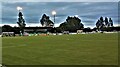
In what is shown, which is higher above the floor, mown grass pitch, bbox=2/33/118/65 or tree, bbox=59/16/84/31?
tree, bbox=59/16/84/31

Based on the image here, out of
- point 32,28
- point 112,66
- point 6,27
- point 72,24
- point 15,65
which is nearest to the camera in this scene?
point 112,66

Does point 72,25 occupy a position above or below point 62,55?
above

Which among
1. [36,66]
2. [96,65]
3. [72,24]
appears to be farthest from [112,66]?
[72,24]

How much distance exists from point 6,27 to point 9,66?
131 meters

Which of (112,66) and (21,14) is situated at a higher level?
(21,14)

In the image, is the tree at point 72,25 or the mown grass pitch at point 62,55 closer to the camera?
the mown grass pitch at point 62,55

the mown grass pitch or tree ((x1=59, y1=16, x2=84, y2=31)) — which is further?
tree ((x1=59, y1=16, x2=84, y2=31))

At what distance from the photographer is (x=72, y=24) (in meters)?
190

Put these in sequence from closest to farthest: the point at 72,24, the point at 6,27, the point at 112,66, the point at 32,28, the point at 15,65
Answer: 1. the point at 112,66
2. the point at 15,65
3. the point at 6,27
4. the point at 32,28
5. the point at 72,24

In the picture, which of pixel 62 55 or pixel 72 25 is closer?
pixel 62 55

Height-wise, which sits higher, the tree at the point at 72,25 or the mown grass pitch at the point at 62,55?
the tree at the point at 72,25

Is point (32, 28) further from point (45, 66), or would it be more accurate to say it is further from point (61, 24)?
point (45, 66)

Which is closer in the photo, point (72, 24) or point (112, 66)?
point (112, 66)

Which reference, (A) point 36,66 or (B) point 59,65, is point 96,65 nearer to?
(B) point 59,65
